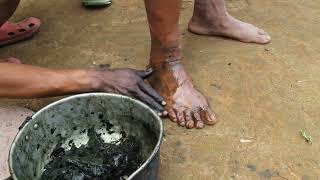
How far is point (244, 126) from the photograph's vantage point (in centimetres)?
228

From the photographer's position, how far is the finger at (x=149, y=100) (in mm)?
2141

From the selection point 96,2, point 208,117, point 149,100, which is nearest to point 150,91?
point 149,100

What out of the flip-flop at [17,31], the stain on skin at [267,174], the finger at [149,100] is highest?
the finger at [149,100]

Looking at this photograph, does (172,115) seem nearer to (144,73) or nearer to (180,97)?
(180,97)

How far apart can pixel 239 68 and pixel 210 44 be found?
31cm

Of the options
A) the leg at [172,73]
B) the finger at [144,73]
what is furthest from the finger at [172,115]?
the finger at [144,73]

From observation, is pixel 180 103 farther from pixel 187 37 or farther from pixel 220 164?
pixel 187 37

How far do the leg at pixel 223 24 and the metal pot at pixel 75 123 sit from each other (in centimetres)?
111

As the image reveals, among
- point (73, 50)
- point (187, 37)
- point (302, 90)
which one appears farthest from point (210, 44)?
point (73, 50)

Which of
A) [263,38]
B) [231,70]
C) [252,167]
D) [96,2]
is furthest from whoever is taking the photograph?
[96,2]

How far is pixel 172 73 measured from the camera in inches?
92.7

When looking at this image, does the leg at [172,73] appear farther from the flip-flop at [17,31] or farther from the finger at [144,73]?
the flip-flop at [17,31]

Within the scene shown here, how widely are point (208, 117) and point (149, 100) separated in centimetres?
30

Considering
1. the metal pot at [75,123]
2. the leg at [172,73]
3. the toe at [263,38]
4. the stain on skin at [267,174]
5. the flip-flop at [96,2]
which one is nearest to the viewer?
the metal pot at [75,123]
